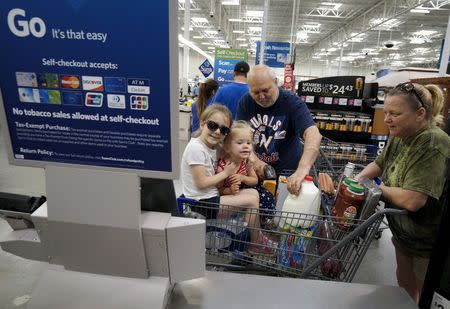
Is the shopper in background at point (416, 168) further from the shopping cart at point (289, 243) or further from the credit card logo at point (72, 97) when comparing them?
the credit card logo at point (72, 97)

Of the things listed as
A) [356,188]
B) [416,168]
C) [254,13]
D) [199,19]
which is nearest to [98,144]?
[356,188]

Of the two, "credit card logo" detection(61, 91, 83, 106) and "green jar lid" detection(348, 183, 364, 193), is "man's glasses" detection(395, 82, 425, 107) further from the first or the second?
Answer: "credit card logo" detection(61, 91, 83, 106)

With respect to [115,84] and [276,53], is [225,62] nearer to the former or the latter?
[276,53]

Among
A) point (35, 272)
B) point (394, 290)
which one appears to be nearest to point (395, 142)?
point (394, 290)

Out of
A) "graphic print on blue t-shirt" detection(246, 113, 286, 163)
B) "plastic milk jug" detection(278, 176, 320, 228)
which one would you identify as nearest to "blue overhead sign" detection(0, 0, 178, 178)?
"plastic milk jug" detection(278, 176, 320, 228)

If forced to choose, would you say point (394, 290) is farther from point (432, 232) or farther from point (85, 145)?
point (85, 145)

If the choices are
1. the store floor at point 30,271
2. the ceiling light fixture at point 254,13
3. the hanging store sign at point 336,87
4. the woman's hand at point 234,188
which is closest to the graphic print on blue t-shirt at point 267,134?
the woman's hand at point 234,188

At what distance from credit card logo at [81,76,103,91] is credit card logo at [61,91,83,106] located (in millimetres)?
25

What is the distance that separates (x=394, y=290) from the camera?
1.01 m

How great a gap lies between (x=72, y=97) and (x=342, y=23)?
2081 centimetres

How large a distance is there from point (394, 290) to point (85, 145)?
104 centimetres

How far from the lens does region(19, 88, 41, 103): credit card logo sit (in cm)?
73

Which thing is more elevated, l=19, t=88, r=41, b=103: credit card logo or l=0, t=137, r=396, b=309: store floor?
l=19, t=88, r=41, b=103: credit card logo

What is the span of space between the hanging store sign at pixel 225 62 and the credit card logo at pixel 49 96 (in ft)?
34.0
